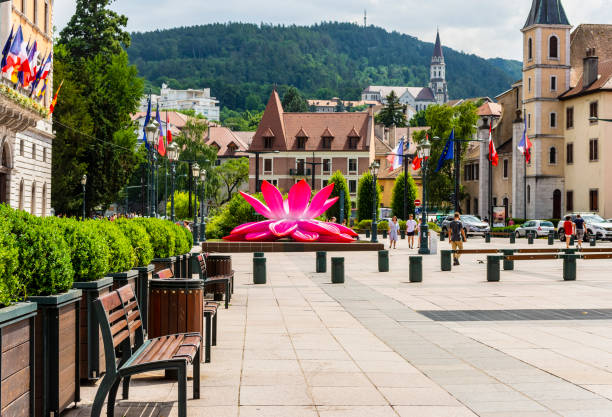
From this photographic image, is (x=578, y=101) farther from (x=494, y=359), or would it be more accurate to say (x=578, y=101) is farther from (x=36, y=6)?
(x=494, y=359)

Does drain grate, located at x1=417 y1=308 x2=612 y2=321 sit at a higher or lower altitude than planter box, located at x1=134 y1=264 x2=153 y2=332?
lower

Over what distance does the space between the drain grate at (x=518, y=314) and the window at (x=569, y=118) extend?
6532 centimetres

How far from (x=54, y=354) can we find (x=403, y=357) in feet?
15.2

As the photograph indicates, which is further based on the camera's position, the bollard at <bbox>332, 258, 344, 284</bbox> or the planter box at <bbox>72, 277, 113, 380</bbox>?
the bollard at <bbox>332, 258, 344, 284</bbox>

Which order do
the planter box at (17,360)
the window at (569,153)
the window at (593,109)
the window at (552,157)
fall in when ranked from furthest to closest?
1. the window at (552,157)
2. the window at (569,153)
3. the window at (593,109)
4. the planter box at (17,360)

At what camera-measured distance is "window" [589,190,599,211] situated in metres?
71.9

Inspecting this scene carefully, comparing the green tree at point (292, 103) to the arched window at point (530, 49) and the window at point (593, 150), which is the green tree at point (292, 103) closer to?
the arched window at point (530, 49)

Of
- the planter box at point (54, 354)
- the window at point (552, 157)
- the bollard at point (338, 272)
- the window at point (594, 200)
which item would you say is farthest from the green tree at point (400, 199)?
the planter box at point (54, 354)

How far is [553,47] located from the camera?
262 ft

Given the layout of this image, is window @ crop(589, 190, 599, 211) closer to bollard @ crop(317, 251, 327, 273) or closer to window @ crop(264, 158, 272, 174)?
window @ crop(264, 158, 272, 174)

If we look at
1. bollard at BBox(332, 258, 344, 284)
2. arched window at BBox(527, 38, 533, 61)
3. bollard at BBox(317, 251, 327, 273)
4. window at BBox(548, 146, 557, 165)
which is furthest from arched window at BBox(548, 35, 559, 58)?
bollard at BBox(332, 258, 344, 284)

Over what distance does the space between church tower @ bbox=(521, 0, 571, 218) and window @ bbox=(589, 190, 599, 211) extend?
16.7ft

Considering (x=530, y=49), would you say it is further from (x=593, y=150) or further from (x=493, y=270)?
(x=493, y=270)

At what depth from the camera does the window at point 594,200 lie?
71875 mm
